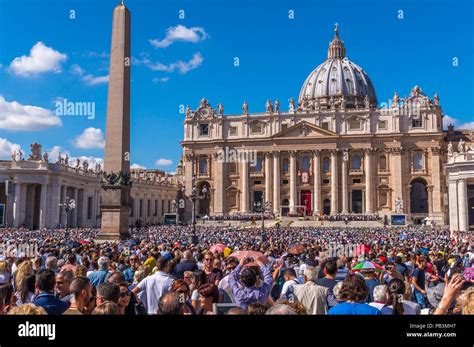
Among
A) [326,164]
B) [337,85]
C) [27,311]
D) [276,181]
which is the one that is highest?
[337,85]

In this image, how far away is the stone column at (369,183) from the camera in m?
73.8

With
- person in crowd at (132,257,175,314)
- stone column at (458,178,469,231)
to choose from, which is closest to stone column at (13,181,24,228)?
stone column at (458,178,469,231)

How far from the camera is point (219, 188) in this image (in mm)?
79625

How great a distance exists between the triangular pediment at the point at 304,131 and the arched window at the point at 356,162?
488cm

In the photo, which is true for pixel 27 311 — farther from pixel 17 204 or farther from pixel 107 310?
pixel 17 204

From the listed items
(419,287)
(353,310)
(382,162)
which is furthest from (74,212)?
(353,310)

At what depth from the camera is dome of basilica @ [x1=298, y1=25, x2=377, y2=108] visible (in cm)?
10231

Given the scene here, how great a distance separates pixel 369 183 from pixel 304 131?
12733 millimetres

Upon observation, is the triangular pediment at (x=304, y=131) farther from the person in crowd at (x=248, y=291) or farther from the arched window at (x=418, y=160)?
the person in crowd at (x=248, y=291)

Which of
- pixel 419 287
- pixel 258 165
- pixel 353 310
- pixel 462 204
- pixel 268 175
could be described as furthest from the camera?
pixel 258 165

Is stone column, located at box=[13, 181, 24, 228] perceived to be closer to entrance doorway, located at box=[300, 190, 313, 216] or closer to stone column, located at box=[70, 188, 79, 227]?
stone column, located at box=[70, 188, 79, 227]

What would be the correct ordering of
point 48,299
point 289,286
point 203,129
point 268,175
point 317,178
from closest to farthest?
point 48,299
point 289,286
point 317,178
point 268,175
point 203,129
